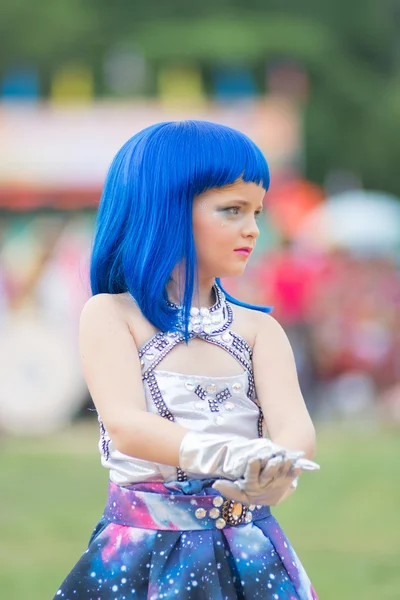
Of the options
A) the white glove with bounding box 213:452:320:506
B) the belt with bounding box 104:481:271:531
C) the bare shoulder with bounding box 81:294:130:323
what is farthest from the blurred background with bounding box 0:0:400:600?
the white glove with bounding box 213:452:320:506

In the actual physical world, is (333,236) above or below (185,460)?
below

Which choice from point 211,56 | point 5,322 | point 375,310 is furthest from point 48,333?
point 211,56

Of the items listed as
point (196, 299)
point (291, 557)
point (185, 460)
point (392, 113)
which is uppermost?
point (196, 299)

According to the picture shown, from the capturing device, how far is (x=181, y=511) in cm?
240

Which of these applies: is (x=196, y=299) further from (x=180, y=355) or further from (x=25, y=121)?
(x=25, y=121)

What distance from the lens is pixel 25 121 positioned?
689 inches

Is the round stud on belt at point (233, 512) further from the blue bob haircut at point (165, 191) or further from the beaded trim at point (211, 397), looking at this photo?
the blue bob haircut at point (165, 191)

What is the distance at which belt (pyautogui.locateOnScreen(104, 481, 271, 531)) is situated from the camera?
2398mm

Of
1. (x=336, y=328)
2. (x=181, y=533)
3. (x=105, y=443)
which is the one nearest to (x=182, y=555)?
(x=181, y=533)

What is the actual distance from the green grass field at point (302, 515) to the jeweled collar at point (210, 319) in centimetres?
251

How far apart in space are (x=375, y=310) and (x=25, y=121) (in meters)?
7.05

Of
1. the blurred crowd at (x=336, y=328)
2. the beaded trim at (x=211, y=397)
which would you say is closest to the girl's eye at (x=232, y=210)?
the beaded trim at (x=211, y=397)

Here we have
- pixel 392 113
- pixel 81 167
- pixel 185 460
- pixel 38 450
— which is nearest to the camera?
pixel 185 460

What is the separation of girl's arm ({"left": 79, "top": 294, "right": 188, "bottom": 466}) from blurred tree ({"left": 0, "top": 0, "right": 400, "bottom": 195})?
29703 millimetres
